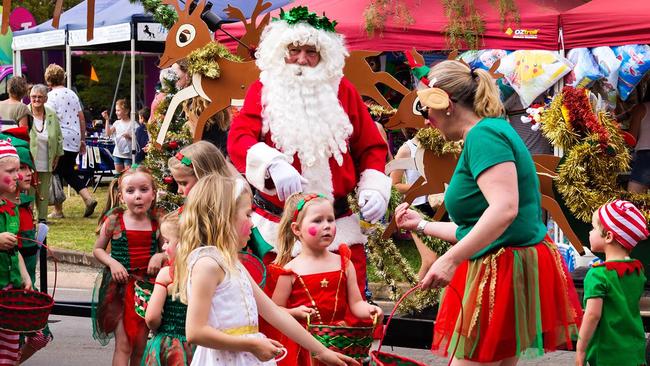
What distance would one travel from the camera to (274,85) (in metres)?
5.83

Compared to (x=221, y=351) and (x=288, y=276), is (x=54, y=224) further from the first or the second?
(x=221, y=351)

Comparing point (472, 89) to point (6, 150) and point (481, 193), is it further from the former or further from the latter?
point (6, 150)

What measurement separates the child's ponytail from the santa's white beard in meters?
0.47

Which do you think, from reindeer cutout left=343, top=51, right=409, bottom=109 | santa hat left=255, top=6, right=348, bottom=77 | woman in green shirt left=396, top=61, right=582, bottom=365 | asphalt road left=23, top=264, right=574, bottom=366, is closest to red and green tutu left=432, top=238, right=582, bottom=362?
woman in green shirt left=396, top=61, right=582, bottom=365

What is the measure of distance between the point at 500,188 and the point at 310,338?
925 mm

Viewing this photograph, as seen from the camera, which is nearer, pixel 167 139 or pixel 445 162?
pixel 445 162

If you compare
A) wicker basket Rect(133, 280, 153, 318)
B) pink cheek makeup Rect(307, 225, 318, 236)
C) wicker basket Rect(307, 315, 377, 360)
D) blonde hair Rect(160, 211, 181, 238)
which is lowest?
wicker basket Rect(133, 280, 153, 318)

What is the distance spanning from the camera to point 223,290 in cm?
398


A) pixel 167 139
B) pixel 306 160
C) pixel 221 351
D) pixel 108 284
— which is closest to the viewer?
pixel 221 351

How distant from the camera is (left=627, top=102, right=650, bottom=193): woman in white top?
7.94 m

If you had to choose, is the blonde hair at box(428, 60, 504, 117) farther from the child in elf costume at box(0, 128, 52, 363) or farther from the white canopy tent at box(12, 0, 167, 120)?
the white canopy tent at box(12, 0, 167, 120)

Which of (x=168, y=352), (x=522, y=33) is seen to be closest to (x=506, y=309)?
(x=168, y=352)

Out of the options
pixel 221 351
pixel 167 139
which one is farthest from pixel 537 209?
pixel 167 139

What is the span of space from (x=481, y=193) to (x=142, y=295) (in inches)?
86.4
